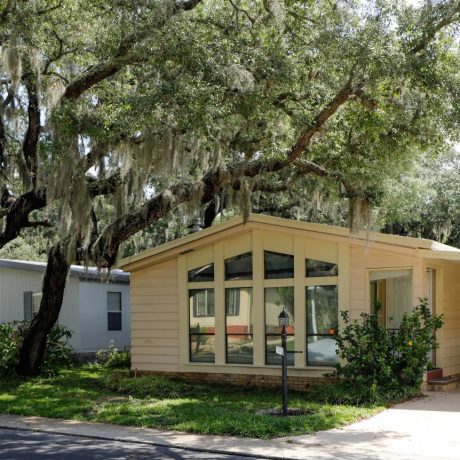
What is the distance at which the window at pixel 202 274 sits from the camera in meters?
14.5

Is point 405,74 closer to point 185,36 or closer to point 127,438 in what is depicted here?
point 185,36

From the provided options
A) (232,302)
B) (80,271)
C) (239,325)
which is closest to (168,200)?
(232,302)

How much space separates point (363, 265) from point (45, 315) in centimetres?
684

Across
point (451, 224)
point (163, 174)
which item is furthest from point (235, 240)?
point (451, 224)

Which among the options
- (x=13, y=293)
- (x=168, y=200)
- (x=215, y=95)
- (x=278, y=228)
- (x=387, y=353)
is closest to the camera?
(x=215, y=95)

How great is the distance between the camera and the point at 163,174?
1251 cm

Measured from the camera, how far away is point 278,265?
13.8 meters

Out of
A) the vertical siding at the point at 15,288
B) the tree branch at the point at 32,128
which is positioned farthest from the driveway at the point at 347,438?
the vertical siding at the point at 15,288

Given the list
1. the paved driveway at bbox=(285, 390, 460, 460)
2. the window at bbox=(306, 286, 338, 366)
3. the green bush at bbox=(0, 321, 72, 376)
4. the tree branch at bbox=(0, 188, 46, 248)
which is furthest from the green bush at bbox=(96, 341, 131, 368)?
the paved driveway at bbox=(285, 390, 460, 460)

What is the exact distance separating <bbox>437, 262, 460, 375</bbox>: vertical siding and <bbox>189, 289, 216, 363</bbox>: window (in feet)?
14.7

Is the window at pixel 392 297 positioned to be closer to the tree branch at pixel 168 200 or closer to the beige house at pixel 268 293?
the beige house at pixel 268 293

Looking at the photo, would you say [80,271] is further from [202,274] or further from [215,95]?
[215,95]

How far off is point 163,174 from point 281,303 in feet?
11.3

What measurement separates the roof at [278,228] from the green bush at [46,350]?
10.1ft
